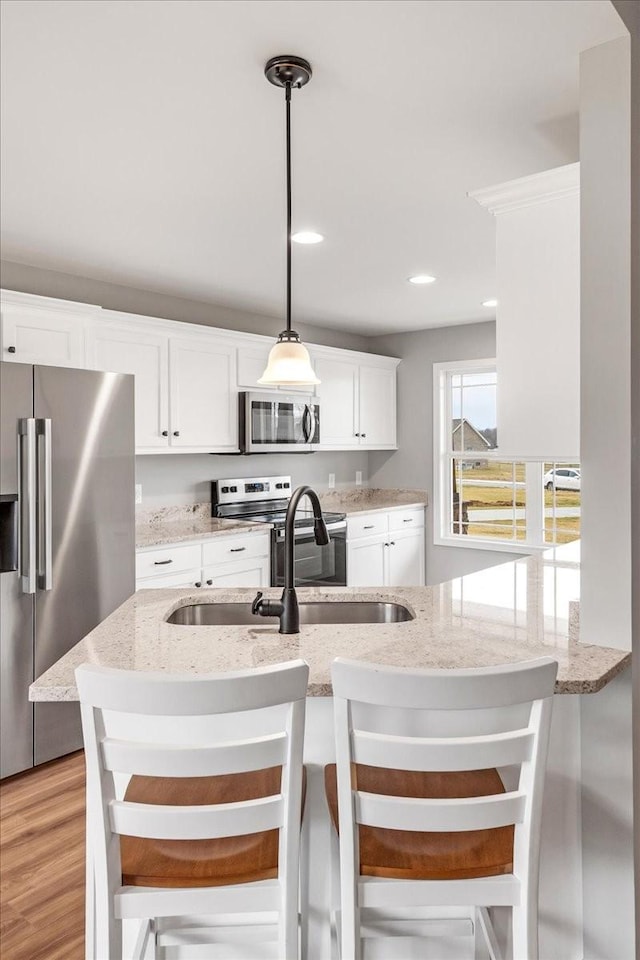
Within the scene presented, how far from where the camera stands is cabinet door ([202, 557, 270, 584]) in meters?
4.01

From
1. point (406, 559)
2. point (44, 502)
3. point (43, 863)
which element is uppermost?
point (44, 502)

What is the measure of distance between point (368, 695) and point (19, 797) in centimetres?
238

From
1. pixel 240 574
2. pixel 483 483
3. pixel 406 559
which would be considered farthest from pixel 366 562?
pixel 240 574

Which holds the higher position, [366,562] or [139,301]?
[139,301]

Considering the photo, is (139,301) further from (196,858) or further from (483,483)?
(196,858)

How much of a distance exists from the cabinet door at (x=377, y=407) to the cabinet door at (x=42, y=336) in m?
2.62

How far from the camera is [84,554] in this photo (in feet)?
10.6

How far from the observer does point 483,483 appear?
18.6ft

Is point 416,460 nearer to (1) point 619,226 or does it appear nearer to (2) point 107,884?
(1) point 619,226

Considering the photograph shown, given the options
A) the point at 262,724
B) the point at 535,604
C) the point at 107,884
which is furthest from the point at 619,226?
the point at 107,884

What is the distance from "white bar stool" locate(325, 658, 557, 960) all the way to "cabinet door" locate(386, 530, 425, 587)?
4.14 metres

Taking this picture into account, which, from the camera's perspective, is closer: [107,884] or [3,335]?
[107,884]

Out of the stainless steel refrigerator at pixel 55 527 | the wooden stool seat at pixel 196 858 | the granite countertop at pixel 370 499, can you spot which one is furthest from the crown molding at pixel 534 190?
the granite countertop at pixel 370 499

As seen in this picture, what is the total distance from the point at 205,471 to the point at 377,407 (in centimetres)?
177
